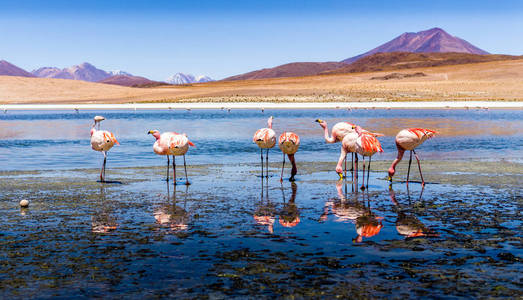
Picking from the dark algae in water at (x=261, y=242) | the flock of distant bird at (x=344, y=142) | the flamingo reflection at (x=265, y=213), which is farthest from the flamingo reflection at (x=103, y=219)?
the flock of distant bird at (x=344, y=142)

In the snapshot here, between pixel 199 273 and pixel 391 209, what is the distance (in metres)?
4.52

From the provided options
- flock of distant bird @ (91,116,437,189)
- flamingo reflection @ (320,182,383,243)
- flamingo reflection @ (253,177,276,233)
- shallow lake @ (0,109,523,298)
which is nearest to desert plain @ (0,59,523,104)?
flock of distant bird @ (91,116,437,189)

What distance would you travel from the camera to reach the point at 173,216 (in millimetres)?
9109

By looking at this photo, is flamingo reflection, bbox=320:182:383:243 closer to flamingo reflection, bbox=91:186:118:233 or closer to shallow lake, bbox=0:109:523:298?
shallow lake, bbox=0:109:523:298

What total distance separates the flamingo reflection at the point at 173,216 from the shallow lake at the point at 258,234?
0.11ft

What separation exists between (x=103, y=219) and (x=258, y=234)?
2.62 metres

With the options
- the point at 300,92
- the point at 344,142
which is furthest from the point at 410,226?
the point at 300,92

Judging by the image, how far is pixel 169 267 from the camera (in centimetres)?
638

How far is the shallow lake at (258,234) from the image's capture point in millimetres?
5852

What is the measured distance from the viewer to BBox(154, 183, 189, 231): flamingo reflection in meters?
8.44

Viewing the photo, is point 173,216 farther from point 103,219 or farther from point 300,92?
point 300,92

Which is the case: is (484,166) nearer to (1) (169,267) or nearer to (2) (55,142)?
(1) (169,267)

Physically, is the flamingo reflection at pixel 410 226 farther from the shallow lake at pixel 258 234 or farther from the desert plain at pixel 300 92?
the desert plain at pixel 300 92

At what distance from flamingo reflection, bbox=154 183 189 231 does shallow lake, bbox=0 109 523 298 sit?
0.03 metres
